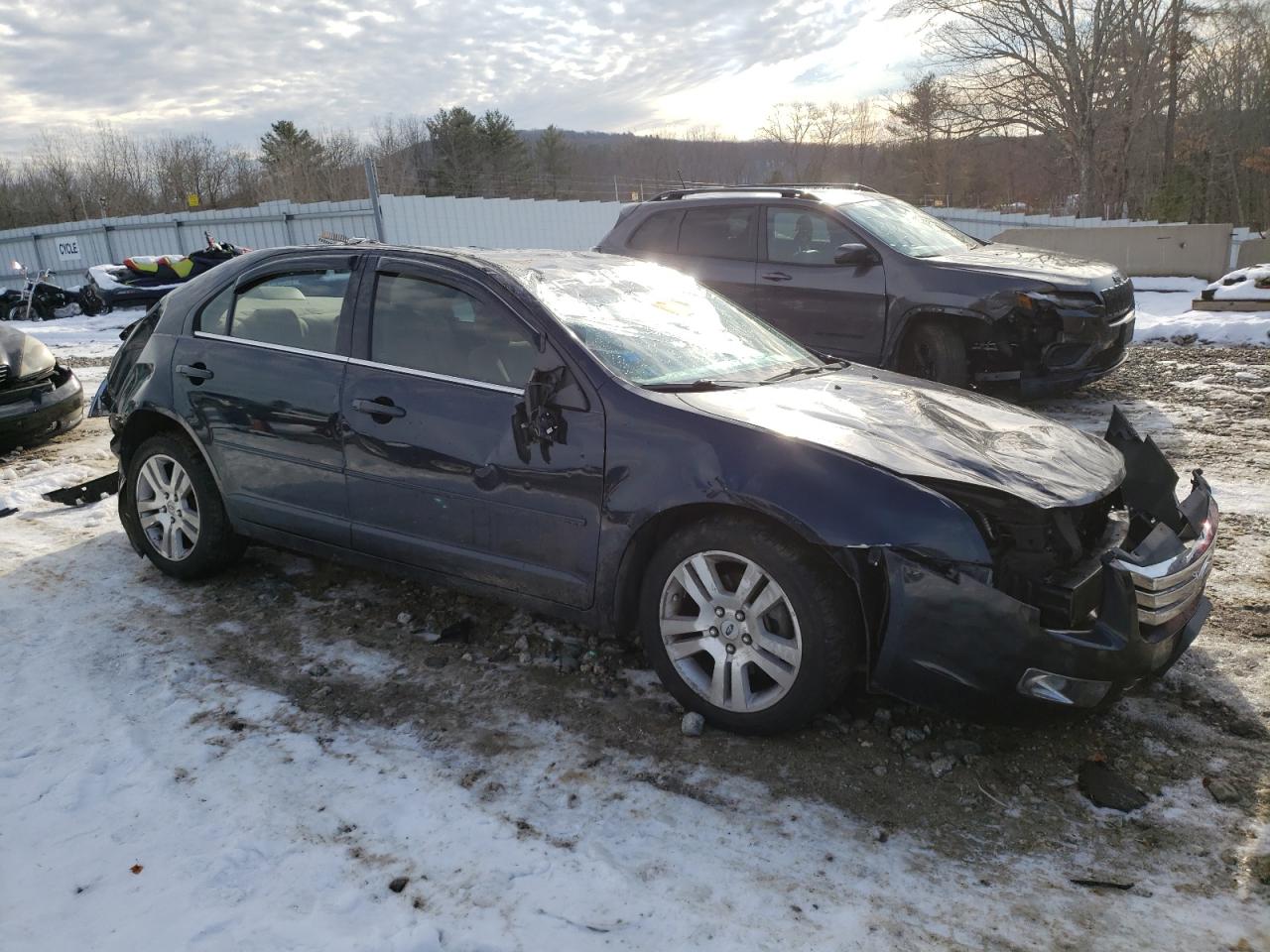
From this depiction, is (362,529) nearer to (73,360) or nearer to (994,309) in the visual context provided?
(994,309)

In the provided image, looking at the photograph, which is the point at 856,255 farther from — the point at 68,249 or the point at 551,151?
the point at 551,151

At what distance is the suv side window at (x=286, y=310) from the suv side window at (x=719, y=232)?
448 cm

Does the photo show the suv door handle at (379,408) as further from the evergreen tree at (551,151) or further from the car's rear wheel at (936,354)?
the evergreen tree at (551,151)

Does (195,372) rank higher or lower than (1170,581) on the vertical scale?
higher

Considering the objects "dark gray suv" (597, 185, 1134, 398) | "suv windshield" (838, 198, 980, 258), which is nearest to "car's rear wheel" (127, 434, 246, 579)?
"dark gray suv" (597, 185, 1134, 398)

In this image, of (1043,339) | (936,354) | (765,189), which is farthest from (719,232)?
(1043,339)

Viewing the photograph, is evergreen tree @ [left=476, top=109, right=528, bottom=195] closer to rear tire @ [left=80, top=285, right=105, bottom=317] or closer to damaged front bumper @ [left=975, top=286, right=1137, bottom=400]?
rear tire @ [left=80, top=285, right=105, bottom=317]

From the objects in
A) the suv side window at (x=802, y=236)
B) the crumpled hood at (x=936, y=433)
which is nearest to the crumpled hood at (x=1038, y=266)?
the suv side window at (x=802, y=236)

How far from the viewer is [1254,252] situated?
755 inches

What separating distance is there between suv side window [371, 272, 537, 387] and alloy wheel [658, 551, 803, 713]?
3.35 ft

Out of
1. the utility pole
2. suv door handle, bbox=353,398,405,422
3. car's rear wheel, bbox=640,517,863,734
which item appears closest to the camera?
car's rear wheel, bbox=640,517,863,734

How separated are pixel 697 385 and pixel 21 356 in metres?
6.29

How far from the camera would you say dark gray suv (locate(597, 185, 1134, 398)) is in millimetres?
6781

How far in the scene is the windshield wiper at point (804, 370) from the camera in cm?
361
